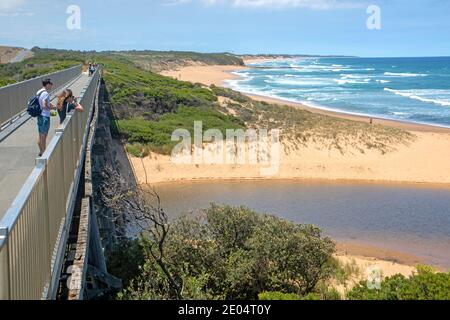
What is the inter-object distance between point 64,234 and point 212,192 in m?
17.3

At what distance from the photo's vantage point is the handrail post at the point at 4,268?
3055mm

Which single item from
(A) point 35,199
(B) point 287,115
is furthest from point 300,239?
(B) point 287,115

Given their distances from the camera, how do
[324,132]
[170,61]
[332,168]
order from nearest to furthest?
[332,168] < [324,132] < [170,61]

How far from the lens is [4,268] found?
3145 millimetres

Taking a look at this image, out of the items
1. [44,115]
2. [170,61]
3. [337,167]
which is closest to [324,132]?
[337,167]

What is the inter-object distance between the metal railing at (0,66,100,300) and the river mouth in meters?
11.6

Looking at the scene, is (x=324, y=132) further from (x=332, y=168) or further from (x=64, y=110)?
(x=64, y=110)

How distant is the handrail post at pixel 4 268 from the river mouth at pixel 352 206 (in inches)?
515

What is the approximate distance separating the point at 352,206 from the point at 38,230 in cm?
1753

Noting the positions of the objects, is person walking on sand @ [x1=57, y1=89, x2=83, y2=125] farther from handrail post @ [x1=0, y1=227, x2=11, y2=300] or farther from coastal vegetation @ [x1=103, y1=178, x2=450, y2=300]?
handrail post @ [x1=0, y1=227, x2=11, y2=300]

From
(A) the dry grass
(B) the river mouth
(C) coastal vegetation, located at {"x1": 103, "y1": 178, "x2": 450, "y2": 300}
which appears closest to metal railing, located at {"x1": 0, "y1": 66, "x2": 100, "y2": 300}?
(C) coastal vegetation, located at {"x1": 103, "y1": 178, "x2": 450, "y2": 300}

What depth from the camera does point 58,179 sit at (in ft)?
17.8

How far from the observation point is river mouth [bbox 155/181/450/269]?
53.2ft

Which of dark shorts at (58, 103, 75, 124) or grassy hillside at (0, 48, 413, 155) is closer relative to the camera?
dark shorts at (58, 103, 75, 124)
